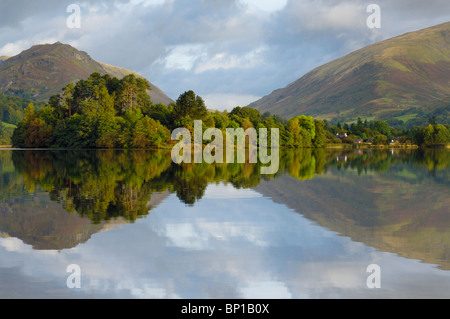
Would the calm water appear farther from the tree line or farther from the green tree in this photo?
the green tree

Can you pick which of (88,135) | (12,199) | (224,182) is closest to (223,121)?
(88,135)

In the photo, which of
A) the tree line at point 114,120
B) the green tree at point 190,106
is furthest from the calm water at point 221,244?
the green tree at point 190,106

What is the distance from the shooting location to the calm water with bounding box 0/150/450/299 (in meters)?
8.94

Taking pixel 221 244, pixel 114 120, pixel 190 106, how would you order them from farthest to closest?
pixel 190 106
pixel 114 120
pixel 221 244

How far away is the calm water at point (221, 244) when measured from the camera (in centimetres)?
894

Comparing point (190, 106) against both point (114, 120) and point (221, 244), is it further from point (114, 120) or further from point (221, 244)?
point (221, 244)

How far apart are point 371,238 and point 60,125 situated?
115164mm

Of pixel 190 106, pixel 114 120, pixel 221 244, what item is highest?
pixel 190 106

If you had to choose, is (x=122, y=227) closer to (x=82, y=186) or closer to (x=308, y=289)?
(x=308, y=289)

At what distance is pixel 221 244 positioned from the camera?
→ 1230 cm

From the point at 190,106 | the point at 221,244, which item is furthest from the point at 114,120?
the point at 221,244

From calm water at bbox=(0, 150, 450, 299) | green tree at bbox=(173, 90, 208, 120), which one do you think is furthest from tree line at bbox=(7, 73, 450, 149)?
calm water at bbox=(0, 150, 450, 299)

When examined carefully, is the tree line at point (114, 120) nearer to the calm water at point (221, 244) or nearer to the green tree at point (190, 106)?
the green tree at point (190, 106)

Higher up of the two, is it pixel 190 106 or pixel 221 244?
pixel 190 106
